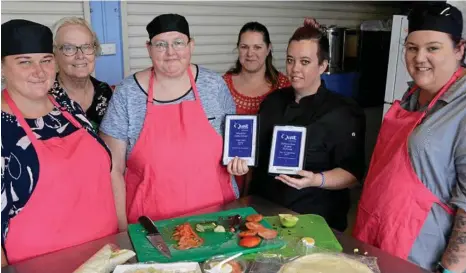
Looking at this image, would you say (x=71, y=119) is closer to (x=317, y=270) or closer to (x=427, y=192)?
(x=317, y=270)

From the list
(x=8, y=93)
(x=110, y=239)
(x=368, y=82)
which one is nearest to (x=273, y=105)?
(x=110, y=239)

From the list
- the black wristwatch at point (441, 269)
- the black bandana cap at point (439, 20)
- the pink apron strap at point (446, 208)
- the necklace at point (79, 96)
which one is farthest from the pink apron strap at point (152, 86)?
the black wristwatch at point (441, 269)

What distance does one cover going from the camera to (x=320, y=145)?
6.76ft

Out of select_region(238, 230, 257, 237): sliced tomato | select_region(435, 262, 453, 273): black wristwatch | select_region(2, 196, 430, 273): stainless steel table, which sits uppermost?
select_region(238, 230, 257, 237): sliced tomato

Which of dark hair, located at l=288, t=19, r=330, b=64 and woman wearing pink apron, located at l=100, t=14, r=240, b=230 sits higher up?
dark hair, located at l=288, t=19, r=330, b=64

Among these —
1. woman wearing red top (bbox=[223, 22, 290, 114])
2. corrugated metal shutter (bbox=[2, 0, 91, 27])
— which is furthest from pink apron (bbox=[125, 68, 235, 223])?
corrugated metal shutter (bbox=[2, 0, 91, 27])

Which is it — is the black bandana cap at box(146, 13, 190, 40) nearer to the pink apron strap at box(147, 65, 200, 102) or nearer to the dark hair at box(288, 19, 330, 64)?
the pink apron strap at box(147, 65, 200, 102)

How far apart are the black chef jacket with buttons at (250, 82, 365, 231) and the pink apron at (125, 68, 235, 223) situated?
11.9 inches

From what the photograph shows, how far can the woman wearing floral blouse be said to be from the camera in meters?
2.26

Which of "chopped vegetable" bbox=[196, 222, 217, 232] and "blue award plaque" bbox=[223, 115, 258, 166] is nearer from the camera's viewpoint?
"chopped vegetable" bbox=[196, 222, 217, 232]

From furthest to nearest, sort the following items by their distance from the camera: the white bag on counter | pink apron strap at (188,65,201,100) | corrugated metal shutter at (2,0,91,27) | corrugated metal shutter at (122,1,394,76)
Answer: corrugated metal shutter at (122,1,394,76)
corrugated metal shutter at (2,0,91,27)
pink apron strap at (188,65,201,100)
the white bag on counter

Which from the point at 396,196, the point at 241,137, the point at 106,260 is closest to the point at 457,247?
the point at 396,196

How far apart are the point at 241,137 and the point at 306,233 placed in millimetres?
544

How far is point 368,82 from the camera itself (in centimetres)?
523
